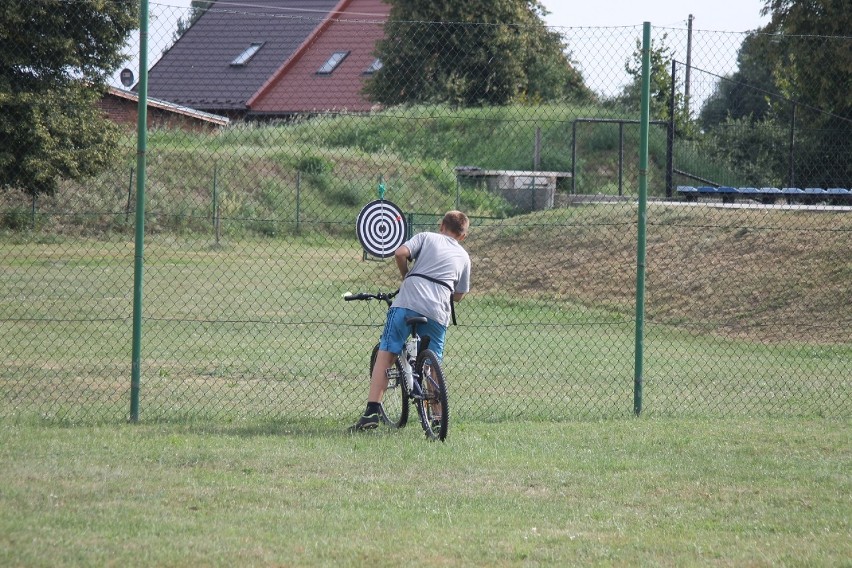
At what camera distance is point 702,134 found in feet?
60.8

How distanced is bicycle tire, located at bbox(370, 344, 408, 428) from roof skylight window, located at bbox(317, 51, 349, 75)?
4.24 metres

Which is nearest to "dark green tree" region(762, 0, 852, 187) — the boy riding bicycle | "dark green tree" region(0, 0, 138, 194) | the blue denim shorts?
the boy riding bicycle

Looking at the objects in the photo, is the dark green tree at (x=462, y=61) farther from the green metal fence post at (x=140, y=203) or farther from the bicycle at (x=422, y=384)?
the bicycle at (x=422, y=384)

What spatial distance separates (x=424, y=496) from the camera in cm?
633

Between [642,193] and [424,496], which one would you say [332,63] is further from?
[424,496]

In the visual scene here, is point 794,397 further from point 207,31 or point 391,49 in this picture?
point 207,31

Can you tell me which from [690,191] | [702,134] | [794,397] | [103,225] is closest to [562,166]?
[690,191]

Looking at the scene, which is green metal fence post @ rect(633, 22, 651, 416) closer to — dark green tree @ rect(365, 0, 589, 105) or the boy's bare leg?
dark green tree @ rect(365, 0, 589, 105)

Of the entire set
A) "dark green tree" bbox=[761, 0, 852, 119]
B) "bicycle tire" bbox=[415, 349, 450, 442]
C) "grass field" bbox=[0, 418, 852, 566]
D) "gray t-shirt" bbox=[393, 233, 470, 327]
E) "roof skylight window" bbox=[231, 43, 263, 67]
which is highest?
"dark green tree" bbox=[761, 0, 852, 119]

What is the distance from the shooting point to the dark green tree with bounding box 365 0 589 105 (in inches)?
385

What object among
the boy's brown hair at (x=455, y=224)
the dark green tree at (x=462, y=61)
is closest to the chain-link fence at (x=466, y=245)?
the dark green tree at (x=462, y=61)

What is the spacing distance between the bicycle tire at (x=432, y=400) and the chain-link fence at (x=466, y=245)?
3.14ft

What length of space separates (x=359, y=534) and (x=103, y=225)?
2357 centimetres

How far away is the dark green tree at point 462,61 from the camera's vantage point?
385 inches
